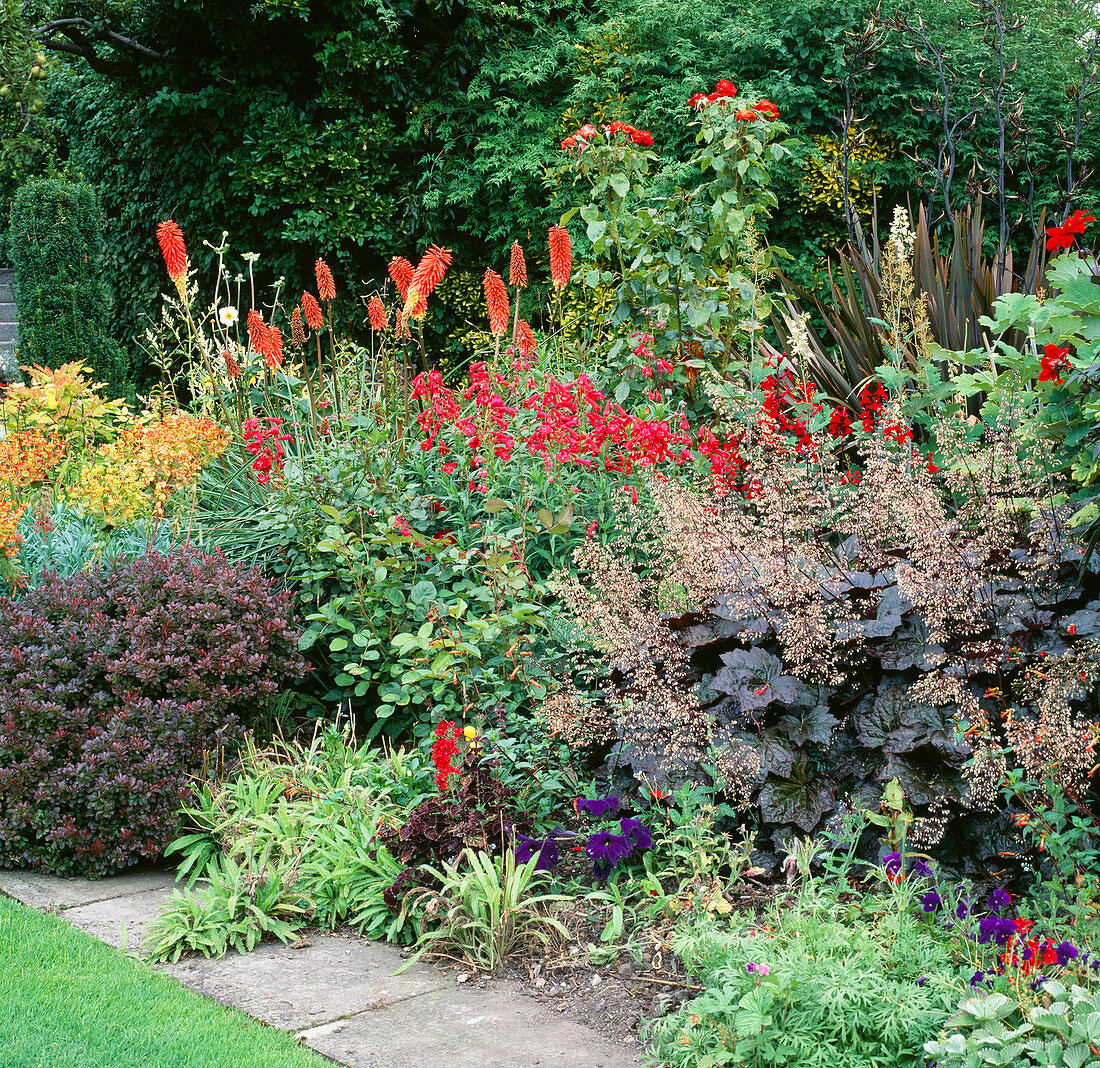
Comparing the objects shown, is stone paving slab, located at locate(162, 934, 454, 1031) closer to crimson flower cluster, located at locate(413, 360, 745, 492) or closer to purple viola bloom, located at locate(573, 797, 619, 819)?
purple viola bloom, located at locate(573, 797, 619, 819)

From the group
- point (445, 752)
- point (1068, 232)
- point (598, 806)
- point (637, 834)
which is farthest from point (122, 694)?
point (1068, 232)

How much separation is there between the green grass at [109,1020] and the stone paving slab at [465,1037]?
4.1 inches

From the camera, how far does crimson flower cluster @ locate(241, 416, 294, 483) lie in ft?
15.5

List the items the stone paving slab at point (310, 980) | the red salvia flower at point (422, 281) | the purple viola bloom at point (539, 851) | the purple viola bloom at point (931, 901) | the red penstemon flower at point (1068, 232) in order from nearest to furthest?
the purple viola bloom at point (931, 901) < the stone paving slab at point (310, 980) < the red penstemon flower at point (1068, 232) < the purple viola bloom at point (539, 851) < the red salvia flower at point (422, 281)

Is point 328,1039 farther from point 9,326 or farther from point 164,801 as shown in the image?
point 9,326

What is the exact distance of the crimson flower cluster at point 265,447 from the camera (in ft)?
15.5

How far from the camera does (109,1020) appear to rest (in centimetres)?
254

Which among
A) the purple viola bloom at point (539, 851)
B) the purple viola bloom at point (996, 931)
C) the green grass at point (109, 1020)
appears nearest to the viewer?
the purple viola bloom at point (996, 931)

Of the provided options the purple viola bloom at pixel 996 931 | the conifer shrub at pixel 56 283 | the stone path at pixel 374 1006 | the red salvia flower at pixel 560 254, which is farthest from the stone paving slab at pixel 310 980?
the conifer shrub at pixel 56 283

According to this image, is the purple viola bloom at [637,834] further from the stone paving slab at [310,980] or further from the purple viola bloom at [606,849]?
the stone paving slab at [310,980]

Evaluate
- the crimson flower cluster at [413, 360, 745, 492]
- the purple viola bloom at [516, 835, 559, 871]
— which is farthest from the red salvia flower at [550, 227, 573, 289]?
the purple viola bloom at [516, 835, 559, 871]

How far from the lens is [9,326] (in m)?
11.0

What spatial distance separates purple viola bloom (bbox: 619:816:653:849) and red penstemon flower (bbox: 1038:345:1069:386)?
5.46ft

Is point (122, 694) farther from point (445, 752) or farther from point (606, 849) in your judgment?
point (606, 849)
